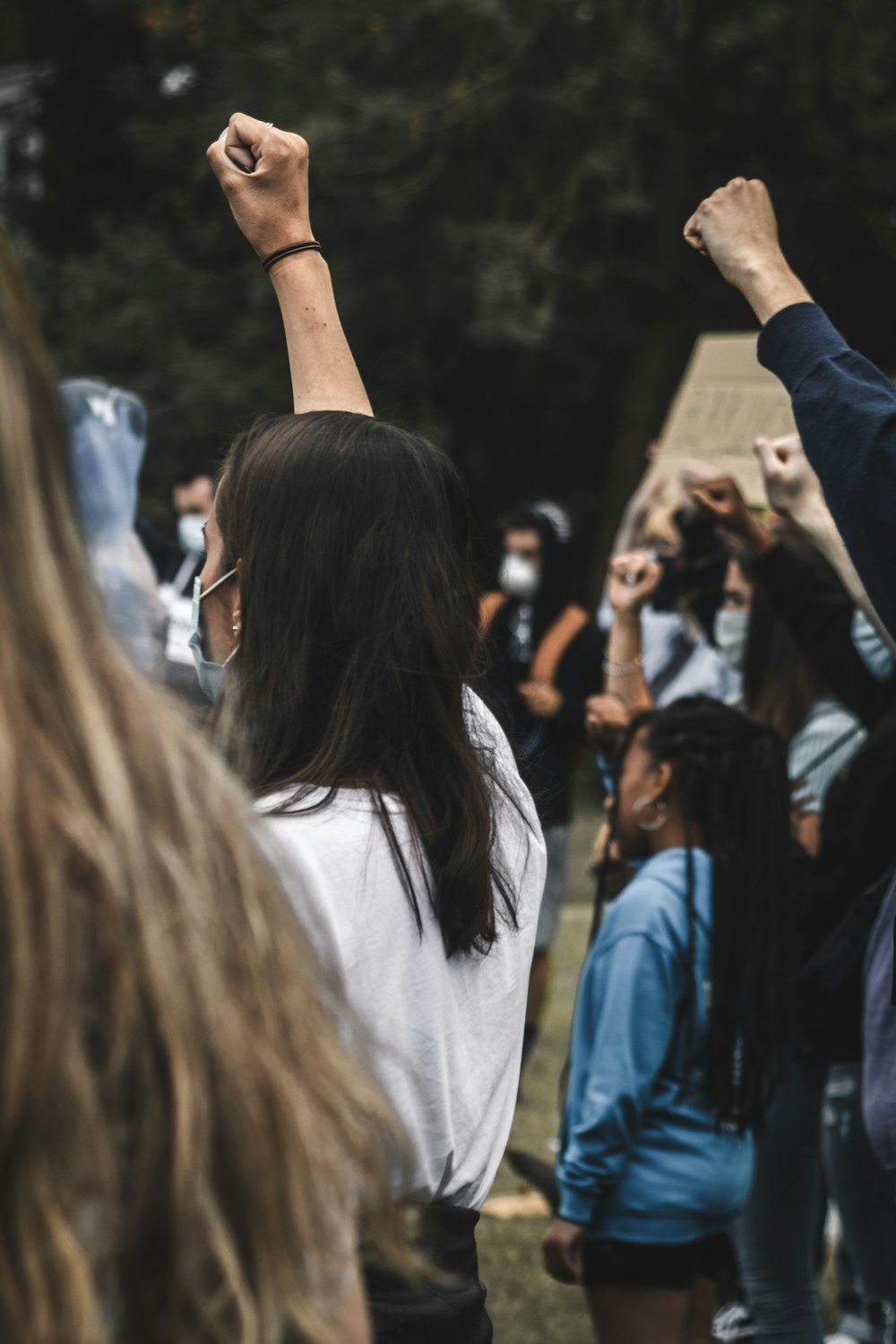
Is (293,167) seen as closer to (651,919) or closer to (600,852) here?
(651,919)

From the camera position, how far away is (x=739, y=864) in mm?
3125

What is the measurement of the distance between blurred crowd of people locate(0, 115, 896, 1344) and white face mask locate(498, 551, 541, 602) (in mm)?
2693

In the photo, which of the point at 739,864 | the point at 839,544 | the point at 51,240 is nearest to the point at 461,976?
the point at 839,544

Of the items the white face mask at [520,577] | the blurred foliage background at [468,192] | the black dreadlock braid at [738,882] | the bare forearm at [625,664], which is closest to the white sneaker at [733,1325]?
the black dreadlock braid at [738,882]

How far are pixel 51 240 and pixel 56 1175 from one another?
18397 millimetres

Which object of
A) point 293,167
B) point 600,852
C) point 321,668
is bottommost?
point 600,852

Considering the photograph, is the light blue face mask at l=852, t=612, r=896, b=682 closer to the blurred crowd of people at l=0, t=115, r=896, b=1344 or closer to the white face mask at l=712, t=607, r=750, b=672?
the blurred crowd of people at l=0, t=115, r=896, b=1344

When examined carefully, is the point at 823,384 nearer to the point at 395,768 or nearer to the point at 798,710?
the point at 395,768

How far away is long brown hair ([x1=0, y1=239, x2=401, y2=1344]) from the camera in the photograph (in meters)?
0.79

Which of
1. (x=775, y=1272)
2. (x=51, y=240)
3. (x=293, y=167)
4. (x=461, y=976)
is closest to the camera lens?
(x=461, y=976)

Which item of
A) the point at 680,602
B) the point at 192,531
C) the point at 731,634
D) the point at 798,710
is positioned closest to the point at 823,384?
the point at 798,710

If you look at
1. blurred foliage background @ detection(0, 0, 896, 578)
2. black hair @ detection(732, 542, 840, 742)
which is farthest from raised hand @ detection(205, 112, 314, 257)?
blurred foliage background @ detection(0, 0, 896, 578)

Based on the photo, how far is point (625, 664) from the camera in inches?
148

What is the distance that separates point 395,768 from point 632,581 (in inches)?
85.2
